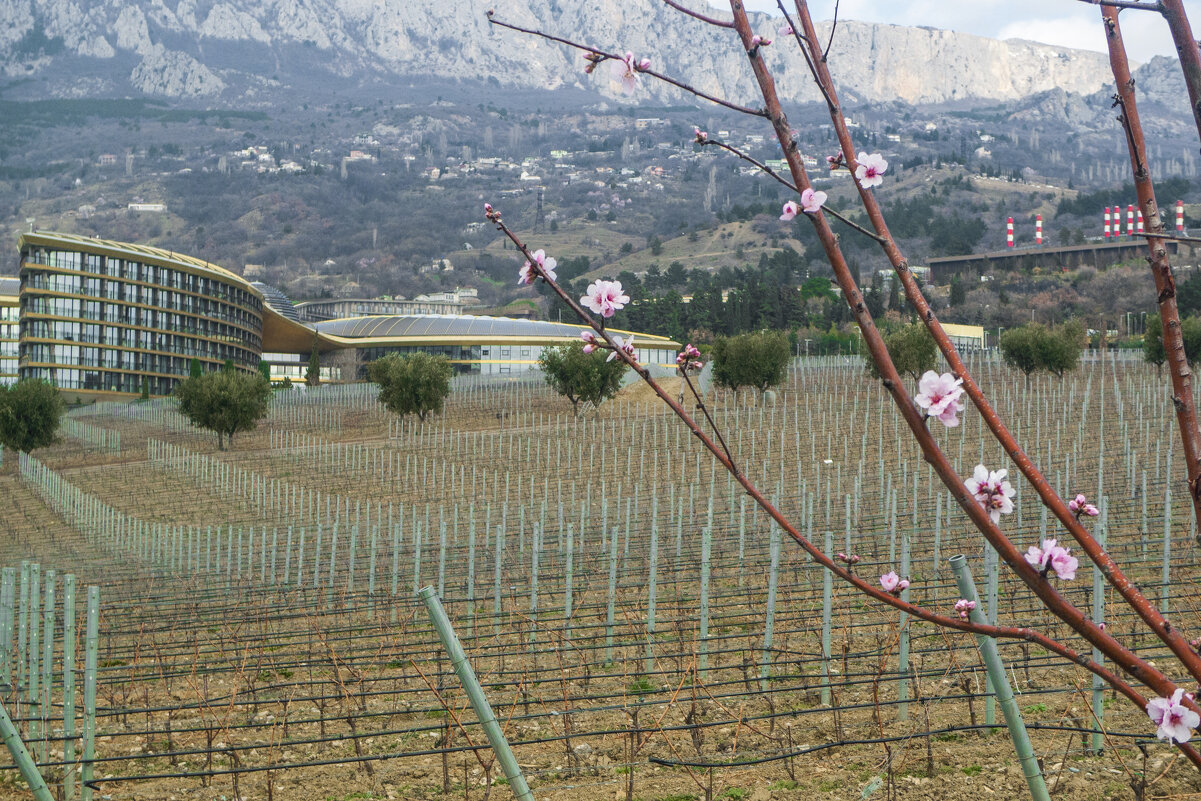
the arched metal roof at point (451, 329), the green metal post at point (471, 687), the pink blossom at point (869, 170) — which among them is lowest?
the green metal post at point (471, 687)

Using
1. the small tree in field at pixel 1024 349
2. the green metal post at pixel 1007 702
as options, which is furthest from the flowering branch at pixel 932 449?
the small tree in field at pixel 1024 349

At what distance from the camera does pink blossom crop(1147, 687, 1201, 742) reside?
1.94m

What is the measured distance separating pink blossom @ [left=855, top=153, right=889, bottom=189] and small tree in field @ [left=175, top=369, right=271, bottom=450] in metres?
44.6

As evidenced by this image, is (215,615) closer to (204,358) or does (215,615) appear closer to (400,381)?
(400,381)

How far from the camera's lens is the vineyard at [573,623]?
6711 millimetres

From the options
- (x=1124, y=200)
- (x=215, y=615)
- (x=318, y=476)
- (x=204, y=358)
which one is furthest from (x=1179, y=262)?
(x=215, y=615)

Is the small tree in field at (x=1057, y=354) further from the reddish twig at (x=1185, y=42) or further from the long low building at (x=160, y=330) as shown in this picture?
the reddish twig at (x=1185, y=42)

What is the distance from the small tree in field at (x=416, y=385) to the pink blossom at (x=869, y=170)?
4523 centimetres

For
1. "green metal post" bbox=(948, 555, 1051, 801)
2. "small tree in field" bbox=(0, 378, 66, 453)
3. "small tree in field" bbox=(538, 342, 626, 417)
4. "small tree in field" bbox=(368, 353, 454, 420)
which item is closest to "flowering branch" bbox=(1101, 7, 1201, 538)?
"green metal post" bbox=(948, 555, 1051, 801)

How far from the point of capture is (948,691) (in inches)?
336

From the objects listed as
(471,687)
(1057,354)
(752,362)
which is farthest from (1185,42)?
(1057,354)

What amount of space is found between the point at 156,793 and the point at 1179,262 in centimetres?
13337

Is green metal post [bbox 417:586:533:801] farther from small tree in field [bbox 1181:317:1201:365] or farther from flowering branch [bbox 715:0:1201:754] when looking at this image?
small tree in field [bbox 1181:317:1201:365]

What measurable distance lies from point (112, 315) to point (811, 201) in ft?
273
